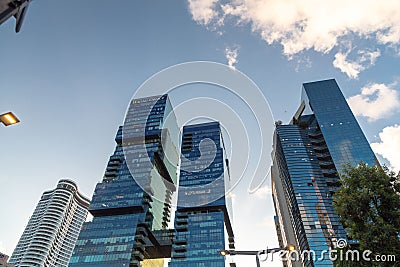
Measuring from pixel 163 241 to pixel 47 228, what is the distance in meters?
85.2

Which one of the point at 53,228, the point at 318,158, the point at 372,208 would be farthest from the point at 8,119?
the point at 53,228

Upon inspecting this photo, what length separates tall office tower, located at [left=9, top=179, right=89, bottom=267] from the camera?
13412 centimetres

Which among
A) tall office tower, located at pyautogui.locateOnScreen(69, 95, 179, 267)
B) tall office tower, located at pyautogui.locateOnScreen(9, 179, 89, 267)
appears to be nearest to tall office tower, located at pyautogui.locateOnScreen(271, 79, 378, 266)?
tall office tower, located at pyautogui.locateOnScreen(69, 95, 179, 267)

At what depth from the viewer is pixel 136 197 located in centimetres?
9362

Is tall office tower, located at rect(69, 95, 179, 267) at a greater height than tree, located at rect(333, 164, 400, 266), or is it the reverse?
tall office tower, located at rect(69, 95, 179, 267)

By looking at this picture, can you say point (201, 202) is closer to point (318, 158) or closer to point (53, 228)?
point (318, 158)

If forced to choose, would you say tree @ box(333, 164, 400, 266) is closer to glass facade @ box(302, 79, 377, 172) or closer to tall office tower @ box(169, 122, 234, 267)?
glass facade @ box(302, 79, 377, 172)

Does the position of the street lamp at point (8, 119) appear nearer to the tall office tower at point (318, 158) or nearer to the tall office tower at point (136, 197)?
the tall office tower at point (318, 158)

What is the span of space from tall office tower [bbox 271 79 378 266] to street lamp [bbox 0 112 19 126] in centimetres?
6901

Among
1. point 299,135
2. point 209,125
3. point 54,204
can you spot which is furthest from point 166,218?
point 54,204

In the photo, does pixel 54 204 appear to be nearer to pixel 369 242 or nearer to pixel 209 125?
pixel 209 125

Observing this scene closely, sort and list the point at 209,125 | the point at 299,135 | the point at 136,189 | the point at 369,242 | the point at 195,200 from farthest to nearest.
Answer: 1. the point at 209,125
2. the point at 195,200
3. the point at 136,189
4. the point at 299,135
5. the point at 369,242

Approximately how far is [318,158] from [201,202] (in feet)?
158

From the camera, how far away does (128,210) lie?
91.6 m
